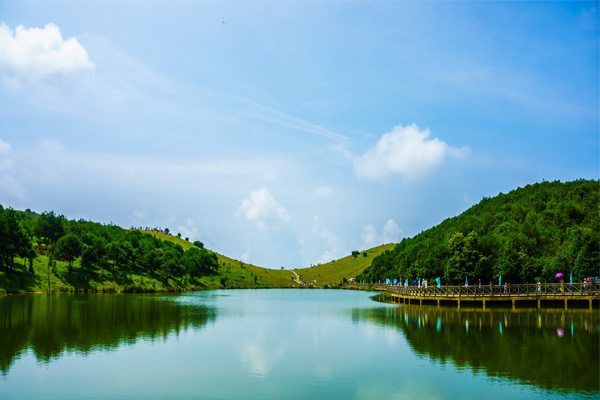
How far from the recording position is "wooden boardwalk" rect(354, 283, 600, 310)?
76.3 m

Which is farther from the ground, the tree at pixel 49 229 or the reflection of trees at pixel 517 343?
the tree at pixel 49 229

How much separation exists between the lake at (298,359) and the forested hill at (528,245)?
30.1 meters

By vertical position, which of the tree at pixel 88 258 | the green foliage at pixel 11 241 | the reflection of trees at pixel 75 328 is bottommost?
the reflection of trees at pixel 75 328

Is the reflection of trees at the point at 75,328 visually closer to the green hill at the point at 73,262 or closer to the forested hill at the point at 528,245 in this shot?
the green hill at the point at 73,262

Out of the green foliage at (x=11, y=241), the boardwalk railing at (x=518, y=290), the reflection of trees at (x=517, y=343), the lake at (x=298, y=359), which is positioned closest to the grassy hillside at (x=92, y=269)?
the green foliage at (x=11, y=241)

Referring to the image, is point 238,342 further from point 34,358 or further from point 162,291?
point 162,291

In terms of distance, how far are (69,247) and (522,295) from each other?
396 ft

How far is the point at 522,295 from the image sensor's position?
78938 millimetres

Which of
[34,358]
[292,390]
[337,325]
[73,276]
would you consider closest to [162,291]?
[73,276]

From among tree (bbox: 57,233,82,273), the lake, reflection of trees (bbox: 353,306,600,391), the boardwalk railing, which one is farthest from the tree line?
the boardwalk railing

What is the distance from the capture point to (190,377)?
3131 centimetres

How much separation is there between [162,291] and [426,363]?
443ft

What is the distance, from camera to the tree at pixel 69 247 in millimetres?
137000

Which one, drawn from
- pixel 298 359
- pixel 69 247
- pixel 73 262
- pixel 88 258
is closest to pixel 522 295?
pixel 298 359
